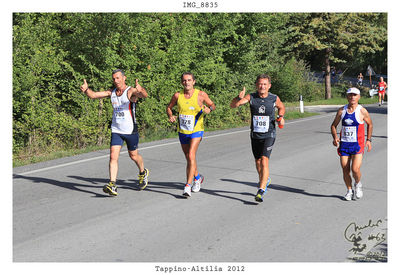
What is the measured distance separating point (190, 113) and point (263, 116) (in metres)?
1.12

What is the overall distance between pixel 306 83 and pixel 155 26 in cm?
2614

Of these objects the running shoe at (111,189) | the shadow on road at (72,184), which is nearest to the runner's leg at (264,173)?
the running shoe at (111,189)

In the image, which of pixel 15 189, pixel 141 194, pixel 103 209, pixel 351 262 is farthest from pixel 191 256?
pixel 15 189

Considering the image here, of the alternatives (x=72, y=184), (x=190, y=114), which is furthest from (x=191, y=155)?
(x=72, y=184)

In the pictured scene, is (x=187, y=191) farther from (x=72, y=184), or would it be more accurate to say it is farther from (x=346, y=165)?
(x=346, y=165)

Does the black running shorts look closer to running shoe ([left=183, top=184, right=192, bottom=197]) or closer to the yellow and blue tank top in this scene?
the yellow and blue tank top

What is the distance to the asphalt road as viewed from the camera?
18.7ft

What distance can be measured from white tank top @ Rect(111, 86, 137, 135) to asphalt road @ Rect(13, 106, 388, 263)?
103cm

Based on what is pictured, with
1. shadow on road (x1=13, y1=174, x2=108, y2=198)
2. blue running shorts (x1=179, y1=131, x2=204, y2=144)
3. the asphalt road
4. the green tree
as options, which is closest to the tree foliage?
the asphalt road

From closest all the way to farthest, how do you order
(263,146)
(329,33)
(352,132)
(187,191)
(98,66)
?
(352,132)
(263,146)
(187,191)
(98,66)
(329,33)

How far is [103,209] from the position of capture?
742 cm

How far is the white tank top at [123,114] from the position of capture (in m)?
8.18

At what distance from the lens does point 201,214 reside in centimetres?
718
